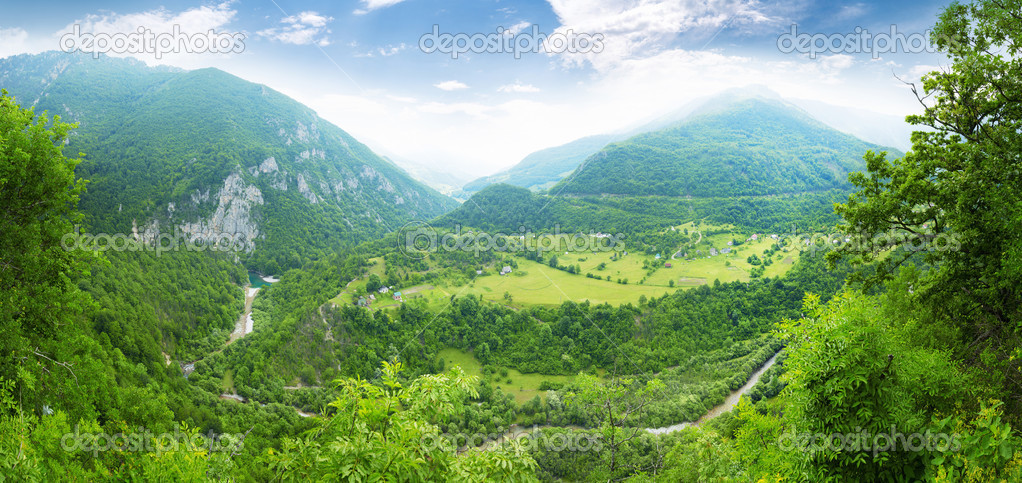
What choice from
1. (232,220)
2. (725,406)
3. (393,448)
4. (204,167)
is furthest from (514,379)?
(204,167)

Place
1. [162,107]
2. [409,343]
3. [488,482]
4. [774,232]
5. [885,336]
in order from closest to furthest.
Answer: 1. [488,482]
2. [885,336]
3. [409,343]
4. [774,232]
5. [162,107]

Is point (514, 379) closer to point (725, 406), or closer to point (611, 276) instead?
point (725, 406)

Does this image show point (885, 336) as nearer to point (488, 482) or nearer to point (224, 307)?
point (488, 482)

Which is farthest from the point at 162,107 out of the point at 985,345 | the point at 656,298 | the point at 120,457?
the point at 985,345

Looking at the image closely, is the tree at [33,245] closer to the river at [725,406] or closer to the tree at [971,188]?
the tree at [971,188]

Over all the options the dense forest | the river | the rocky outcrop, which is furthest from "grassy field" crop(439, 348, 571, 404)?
the rocky outcrop

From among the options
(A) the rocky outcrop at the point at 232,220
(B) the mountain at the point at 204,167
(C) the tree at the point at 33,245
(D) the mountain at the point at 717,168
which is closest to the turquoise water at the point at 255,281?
(B) the mountain at the point at 204,167
